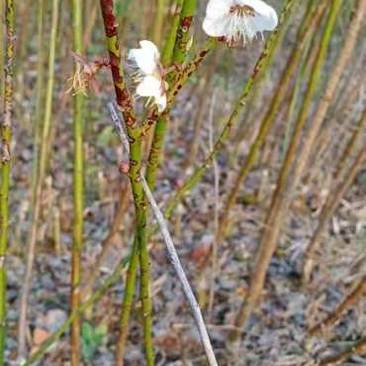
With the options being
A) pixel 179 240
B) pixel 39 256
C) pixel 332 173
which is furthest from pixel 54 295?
pixel 332 173

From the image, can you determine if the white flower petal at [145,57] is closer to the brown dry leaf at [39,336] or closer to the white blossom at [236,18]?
the white blossom at [236,18]

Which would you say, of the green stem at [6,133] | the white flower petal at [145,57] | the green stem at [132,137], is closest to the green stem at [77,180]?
the green stem at [6,133]

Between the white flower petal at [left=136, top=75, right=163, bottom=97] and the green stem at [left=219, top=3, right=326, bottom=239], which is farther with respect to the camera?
the green stem at [left=219, top=3, right=326, bottom=239]

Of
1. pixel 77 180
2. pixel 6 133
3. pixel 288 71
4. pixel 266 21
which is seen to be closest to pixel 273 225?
pixel 288 71

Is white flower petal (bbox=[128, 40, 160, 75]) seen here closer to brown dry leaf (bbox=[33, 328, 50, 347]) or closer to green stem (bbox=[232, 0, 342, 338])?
green stem (bbox=[232, 0, 342, 338])

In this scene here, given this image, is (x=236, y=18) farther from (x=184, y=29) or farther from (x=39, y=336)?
(x=39, y=336)

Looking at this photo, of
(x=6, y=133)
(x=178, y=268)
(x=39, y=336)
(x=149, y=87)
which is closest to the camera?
(x=149, y=87)

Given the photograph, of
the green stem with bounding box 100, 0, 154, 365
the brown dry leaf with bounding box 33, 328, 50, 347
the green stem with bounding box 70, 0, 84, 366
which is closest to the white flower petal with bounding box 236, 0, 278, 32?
the green stem with bounding box 100, 0, 154, 365
